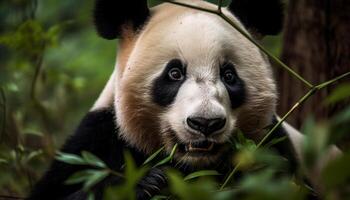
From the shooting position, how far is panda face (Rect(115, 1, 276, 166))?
10.8ft

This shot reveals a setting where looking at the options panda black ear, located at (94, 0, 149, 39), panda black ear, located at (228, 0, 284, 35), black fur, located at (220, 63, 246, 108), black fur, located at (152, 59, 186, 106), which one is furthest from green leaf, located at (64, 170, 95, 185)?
panda black ear, located at (228, 0, 284, 35)

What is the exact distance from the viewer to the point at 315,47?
5371 mm

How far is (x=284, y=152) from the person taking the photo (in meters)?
4.05

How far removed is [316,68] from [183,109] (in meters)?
2.40

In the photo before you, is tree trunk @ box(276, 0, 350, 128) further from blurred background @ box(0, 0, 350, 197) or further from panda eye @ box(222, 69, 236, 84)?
panda eye @ box(222, 69, 236, 84)

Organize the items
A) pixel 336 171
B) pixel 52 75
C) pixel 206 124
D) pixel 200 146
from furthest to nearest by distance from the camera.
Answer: pixel 52 75 → pixel 200 146 → pixel 206 124 → pixel 336 171

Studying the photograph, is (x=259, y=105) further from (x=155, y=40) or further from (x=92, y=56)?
(x=92, y=56)

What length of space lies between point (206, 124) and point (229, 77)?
0.54 m

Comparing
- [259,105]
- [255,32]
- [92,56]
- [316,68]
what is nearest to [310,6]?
[316,68]

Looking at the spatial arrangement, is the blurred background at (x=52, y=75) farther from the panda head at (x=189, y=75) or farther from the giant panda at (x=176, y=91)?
the panda head at (x=189, y=75)

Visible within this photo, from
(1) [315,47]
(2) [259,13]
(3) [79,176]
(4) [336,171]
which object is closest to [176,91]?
(2) [259,13]

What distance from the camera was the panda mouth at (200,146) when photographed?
3.32 m

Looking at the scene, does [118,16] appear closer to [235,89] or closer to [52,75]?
[235,89]

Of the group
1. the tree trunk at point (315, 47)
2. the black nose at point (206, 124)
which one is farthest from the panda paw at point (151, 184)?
the tree trunk at point (315, 47)
